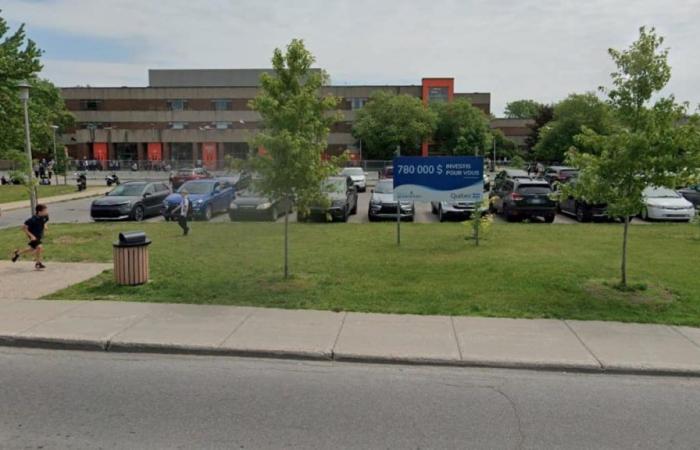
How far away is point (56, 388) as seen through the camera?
5172mm

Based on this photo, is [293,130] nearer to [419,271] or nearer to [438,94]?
[419,271]

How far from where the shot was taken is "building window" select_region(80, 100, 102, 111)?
227 feet

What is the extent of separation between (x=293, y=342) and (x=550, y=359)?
2870 millimetres

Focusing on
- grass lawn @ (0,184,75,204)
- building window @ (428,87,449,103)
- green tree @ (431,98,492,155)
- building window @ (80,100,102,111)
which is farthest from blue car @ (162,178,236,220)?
building window @ (80,100,102,111)

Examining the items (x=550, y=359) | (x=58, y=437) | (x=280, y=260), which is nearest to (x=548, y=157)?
(x=280, y=260)

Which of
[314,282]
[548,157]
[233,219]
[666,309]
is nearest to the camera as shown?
[666,309]

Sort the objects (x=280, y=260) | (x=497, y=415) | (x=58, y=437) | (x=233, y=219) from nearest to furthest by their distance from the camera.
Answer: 1. (x=58, y=437)
2. (x=497, y=415)
3. (x=280, y=260)
4. (x=233, y=219)

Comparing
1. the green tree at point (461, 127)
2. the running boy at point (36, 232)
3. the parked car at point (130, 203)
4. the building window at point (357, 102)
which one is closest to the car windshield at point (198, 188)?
the parked car at point (130, 203)

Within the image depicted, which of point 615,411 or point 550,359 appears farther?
point 550,359

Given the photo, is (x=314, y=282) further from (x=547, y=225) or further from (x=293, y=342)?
(x=547, y=225)

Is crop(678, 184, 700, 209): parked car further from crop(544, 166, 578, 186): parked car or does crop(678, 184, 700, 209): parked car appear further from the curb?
the curb

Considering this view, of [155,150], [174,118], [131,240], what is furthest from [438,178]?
[174,118]

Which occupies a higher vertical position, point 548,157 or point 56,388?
point 548,157

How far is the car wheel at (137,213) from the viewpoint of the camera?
66.6 ft
